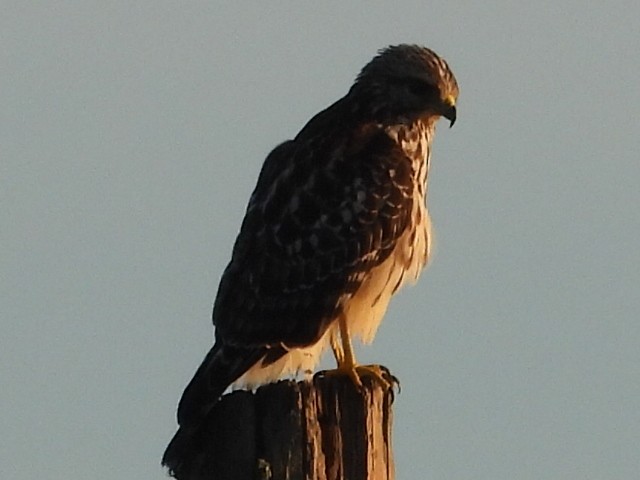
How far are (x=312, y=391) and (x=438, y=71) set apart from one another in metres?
3.81

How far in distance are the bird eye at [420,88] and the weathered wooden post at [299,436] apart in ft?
11.7

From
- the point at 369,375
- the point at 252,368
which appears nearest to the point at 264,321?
the point at 252,368

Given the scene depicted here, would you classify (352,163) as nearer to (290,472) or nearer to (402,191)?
(402,191)

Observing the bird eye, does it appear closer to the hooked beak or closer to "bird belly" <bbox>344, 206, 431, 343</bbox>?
the hooked beak

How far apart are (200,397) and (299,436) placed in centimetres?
98

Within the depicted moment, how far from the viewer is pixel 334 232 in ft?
28.4

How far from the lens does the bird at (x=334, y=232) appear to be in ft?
27.1

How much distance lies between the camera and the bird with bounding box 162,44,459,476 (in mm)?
8266

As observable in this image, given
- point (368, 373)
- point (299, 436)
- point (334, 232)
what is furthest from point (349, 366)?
point (299, 436)

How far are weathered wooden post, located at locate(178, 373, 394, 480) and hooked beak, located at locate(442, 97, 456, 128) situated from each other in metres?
3.44

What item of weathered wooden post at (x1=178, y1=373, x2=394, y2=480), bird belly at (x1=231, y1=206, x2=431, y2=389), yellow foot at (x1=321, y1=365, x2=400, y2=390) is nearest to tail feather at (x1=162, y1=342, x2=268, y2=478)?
weathered wooden post at (x1=178, y1=373, x2=394, y2=480)

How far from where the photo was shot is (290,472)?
213 inches

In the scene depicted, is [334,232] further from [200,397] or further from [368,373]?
[200,397]

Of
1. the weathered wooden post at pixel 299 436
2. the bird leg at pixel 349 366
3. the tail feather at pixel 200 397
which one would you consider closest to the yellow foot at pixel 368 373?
the bird leg at pixel 349 366
